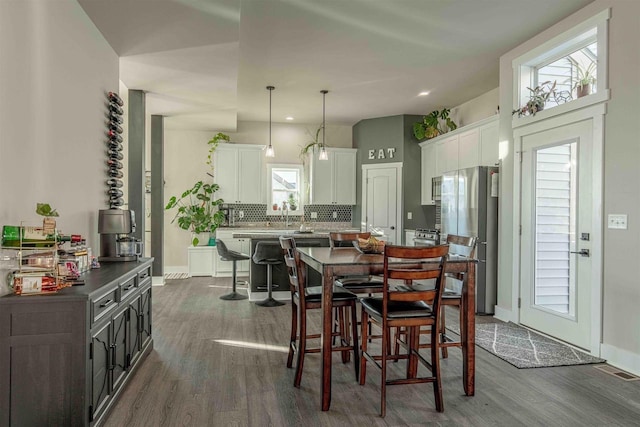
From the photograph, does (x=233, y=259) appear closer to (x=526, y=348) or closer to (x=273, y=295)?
(x=273, y=295)

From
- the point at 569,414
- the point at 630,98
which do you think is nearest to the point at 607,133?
the point at 630,98

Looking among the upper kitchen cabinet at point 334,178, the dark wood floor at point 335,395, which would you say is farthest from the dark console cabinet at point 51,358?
the upper kitchen cabinet at point 334,178

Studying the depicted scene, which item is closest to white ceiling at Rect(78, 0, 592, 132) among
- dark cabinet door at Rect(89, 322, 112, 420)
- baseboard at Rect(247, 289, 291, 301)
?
dark cabinet door at Rect(89, 322, 112, 420)

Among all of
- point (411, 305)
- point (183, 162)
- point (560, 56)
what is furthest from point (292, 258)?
point (183, 162)

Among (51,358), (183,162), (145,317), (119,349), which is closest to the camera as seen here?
(51,358)

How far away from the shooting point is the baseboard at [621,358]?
10.6 ft

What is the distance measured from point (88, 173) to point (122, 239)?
0.61 meters

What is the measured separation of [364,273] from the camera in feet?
9.11

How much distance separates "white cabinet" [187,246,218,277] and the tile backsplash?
0.86m

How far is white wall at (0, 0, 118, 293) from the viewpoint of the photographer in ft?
7.50

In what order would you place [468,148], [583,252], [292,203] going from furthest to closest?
[292,203] → [468,148] → [583,252]

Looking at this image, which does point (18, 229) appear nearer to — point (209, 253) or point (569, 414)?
point (569, 414)

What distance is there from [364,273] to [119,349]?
1655 millimetres

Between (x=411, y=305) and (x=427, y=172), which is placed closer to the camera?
(x=411, y=305)
